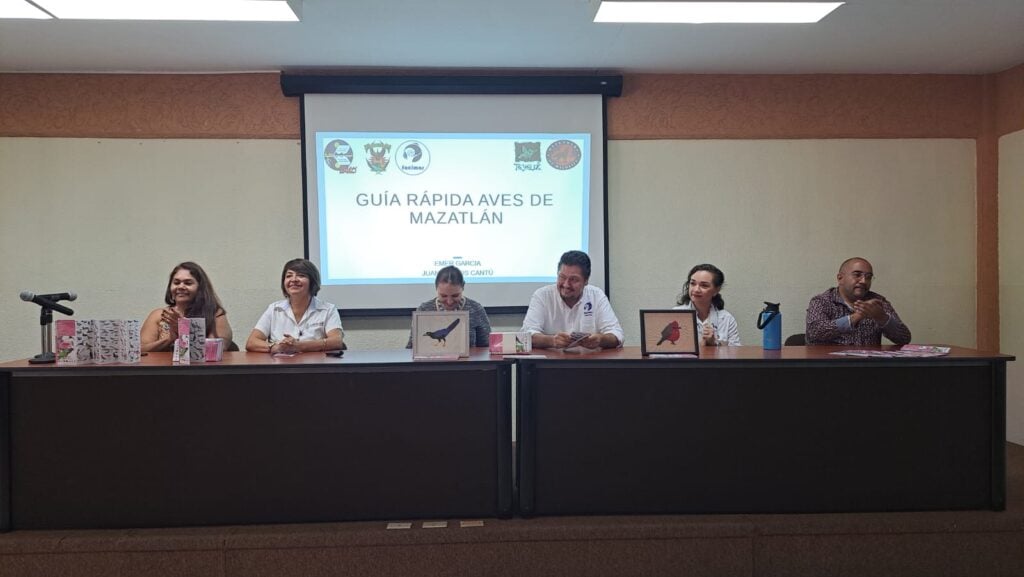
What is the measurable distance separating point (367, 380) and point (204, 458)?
0.63 metres

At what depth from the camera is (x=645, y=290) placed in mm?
4863

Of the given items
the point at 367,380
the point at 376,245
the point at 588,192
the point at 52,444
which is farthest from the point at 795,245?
the point at 52,444

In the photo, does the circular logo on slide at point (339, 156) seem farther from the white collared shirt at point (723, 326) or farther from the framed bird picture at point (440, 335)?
the white collared shirt at point (723, 326)

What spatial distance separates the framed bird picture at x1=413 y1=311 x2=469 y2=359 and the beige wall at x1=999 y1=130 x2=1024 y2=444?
150 inches

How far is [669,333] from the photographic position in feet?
9.30

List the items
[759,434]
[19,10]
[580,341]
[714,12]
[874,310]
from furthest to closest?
[714,12]
[19,10]
[874,310]
[580,341]
[759,434]

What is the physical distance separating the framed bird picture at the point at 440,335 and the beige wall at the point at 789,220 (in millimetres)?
2224

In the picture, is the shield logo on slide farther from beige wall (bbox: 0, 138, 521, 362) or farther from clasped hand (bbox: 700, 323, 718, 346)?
clasped hand (bbox: 700, 323, 718, 346)

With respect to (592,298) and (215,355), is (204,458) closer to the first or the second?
(215,355)

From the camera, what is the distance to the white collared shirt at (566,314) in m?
3.70

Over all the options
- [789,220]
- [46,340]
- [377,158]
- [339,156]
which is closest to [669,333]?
[46,340]

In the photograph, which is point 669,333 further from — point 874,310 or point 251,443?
point 251,443

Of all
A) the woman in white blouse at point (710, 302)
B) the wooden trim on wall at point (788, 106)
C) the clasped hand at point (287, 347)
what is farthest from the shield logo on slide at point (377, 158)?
the woman in white blouse at point (710, 302)

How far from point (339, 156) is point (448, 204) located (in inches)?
29.1
